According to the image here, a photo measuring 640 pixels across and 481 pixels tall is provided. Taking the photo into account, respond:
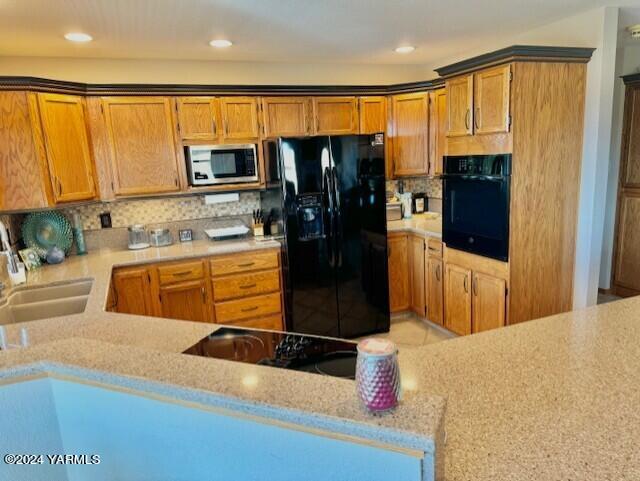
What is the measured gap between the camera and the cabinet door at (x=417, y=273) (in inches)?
150

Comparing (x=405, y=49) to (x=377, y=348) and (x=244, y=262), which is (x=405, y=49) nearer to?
(x=244, y=262)

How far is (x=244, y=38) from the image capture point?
299 centimetres

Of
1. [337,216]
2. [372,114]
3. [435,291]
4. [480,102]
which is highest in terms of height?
[372,114]

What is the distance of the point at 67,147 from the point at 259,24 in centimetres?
164

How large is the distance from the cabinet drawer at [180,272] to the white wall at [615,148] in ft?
13.2

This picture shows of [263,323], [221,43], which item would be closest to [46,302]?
[263,323]

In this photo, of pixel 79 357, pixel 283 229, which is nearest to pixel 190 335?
pixel 79 357

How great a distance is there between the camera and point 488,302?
3.06m

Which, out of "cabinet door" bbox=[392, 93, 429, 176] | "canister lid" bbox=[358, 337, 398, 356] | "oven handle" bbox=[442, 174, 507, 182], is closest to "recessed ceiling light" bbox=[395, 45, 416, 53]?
"cabinet door" bbox=[392, 93, 429, 176]

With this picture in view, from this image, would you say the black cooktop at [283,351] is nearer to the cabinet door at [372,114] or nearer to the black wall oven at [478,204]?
the black wall oven at [478,204]

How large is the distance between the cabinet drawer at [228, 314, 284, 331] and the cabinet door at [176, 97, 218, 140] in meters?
1.56

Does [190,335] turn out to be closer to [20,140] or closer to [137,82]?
[20,140]

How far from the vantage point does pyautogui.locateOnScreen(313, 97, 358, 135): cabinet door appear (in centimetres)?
378

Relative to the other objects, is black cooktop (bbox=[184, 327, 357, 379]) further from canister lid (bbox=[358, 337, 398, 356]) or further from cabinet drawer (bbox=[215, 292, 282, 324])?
cabinet drawer (bbox=[215, 292, 282, 324])
